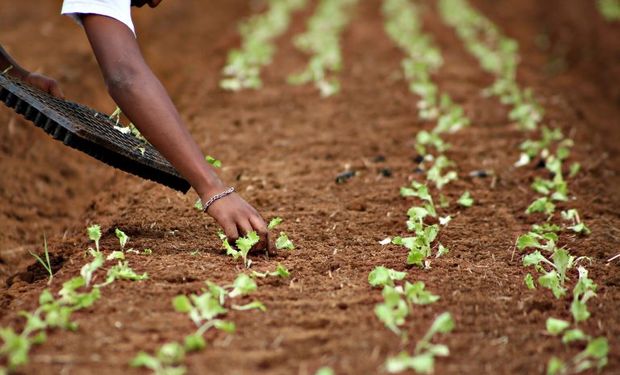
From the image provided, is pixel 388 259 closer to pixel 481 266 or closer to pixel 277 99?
pixel 481 266

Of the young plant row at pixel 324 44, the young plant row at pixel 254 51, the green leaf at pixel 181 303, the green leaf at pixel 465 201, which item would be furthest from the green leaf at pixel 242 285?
the young plant row at pixel 254 51

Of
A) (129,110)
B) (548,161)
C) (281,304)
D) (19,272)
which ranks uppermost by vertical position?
(129,110)

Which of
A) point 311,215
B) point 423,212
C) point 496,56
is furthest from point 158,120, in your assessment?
point 496,56

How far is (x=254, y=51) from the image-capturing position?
7.13 metres

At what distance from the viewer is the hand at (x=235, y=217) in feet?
8.86

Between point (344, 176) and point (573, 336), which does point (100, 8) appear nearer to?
point (344, 176)

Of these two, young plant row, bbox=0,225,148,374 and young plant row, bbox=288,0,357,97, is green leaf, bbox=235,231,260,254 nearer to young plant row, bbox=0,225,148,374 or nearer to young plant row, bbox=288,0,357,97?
young plant row, bbox=0,225,148,374

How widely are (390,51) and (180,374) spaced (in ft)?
20.8

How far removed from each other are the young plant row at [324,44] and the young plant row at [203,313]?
12.2 ft

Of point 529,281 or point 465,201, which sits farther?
point 465,201

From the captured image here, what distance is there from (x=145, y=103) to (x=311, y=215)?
1.14 m

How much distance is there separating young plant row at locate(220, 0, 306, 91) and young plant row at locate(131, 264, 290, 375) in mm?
3835

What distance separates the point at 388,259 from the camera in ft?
9.52

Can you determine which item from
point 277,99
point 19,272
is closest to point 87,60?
point 277,99
